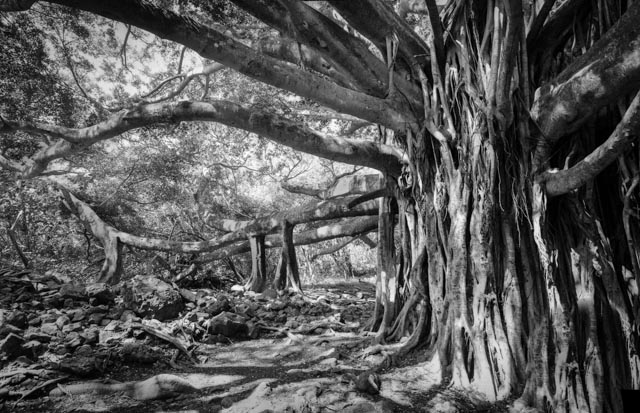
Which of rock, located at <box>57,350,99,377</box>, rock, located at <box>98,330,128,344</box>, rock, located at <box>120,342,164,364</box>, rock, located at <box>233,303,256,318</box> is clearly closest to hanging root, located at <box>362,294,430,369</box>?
rock, located at <box>120,342,164,364</box>

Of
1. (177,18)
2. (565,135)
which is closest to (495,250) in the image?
(565,135)

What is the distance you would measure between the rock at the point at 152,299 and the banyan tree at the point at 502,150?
6.67 ft

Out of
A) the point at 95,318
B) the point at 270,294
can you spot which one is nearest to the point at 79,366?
the point at 95,318

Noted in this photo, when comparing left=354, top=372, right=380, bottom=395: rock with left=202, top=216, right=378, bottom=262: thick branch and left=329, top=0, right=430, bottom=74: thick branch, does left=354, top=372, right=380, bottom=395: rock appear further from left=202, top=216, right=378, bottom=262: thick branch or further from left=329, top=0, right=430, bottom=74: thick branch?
left=202, top=216, right=378, bottom=262: thick branch

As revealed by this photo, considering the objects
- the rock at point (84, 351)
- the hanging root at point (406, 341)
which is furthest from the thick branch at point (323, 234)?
the rock at point (84, 351)

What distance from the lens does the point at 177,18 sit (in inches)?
97.3

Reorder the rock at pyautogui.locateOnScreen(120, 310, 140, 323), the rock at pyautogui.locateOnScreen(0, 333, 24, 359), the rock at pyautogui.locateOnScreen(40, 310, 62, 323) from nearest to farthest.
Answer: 1. the rock at pyautogui.locateOnScreen(0, 333, 24, 359)
2. the rock at pyautogui.locateOnScreen(40, 310, 62, 323)
3. the rock at pyautogui.locateOnScreen(120, 310, 140, 323)

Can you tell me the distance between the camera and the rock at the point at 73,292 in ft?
14.6

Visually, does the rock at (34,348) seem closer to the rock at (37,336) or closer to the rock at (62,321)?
the rock at (37,336)

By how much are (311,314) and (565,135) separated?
4.05m

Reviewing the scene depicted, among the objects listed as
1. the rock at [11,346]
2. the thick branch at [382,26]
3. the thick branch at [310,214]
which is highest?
the thick branch at [382,26]

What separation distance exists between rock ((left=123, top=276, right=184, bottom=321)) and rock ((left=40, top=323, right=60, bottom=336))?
86 centimetres

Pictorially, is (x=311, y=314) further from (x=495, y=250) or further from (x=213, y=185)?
(x=213, y=185)

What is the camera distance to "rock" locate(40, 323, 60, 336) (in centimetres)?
346
